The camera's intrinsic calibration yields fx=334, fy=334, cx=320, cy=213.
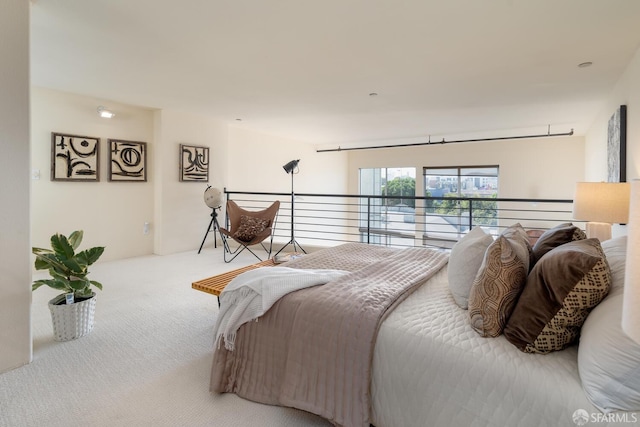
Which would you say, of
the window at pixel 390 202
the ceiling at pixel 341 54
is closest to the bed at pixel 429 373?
the ceiling at pixel 341 54

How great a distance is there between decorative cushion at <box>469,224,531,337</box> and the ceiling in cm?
160

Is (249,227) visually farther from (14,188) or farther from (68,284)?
(14,188)

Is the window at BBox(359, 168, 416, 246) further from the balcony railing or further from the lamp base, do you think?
the lamp base

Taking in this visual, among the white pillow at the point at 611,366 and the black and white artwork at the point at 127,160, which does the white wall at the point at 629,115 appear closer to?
the white pillow at the point at 611,366

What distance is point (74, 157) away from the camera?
4.10 m

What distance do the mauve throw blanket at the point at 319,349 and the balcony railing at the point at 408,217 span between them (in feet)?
11.7

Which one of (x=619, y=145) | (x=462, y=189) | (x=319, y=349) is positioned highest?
(x=619, y=145)

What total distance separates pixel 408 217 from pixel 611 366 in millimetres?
7951

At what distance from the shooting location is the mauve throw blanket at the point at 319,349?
1267mm

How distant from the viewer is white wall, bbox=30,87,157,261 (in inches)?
152

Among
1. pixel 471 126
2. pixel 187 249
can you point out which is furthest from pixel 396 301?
pixel 471 126

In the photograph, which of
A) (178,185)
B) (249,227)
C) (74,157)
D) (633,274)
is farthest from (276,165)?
(633,274)

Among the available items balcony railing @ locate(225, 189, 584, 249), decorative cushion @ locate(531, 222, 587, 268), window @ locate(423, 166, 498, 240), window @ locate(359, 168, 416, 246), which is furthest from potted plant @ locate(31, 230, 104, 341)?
window @ locate(359, 168, 416, 246)

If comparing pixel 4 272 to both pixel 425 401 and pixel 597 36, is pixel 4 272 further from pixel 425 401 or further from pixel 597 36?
pixel 597 36
